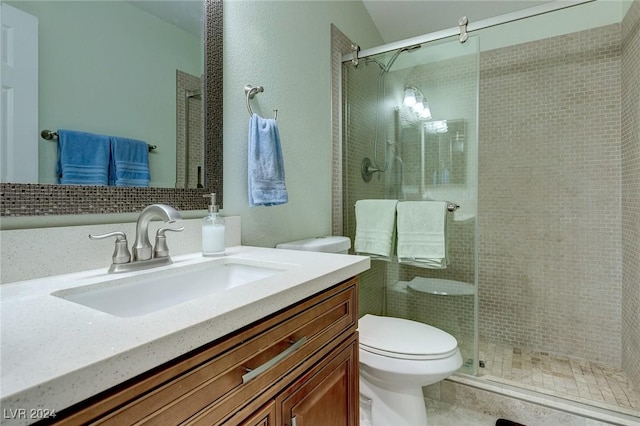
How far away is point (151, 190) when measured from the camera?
40.1 inches

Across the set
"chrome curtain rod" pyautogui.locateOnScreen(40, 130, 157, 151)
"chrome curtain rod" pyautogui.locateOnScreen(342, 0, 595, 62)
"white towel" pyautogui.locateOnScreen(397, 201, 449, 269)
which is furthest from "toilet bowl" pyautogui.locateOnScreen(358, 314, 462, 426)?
"chrome curtain rod" pyautogui.locateOnScreen(342, 0, 595, 62)

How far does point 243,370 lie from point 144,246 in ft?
1.60

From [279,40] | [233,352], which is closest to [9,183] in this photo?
[233,352]

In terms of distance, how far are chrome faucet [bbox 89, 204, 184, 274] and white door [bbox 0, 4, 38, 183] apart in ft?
0.70

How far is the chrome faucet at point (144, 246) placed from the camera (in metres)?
0.85

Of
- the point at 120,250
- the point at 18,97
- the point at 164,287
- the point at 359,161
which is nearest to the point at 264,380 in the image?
the point at 164,287

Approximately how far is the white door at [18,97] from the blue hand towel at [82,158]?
2.1 inches

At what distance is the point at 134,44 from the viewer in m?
0.99

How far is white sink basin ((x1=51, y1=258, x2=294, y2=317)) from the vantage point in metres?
0.75

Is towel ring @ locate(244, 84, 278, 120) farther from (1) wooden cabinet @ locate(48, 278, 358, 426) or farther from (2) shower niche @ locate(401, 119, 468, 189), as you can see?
(2) shower niche @ locate(401, 119, 468, 189)

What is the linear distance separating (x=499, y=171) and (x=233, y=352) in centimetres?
238

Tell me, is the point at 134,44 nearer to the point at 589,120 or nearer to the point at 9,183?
the point at 9,183

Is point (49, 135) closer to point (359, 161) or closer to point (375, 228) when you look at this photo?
point (375, 228)

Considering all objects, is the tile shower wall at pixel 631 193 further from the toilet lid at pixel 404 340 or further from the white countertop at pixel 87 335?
the white countertop at pixel 87 335
